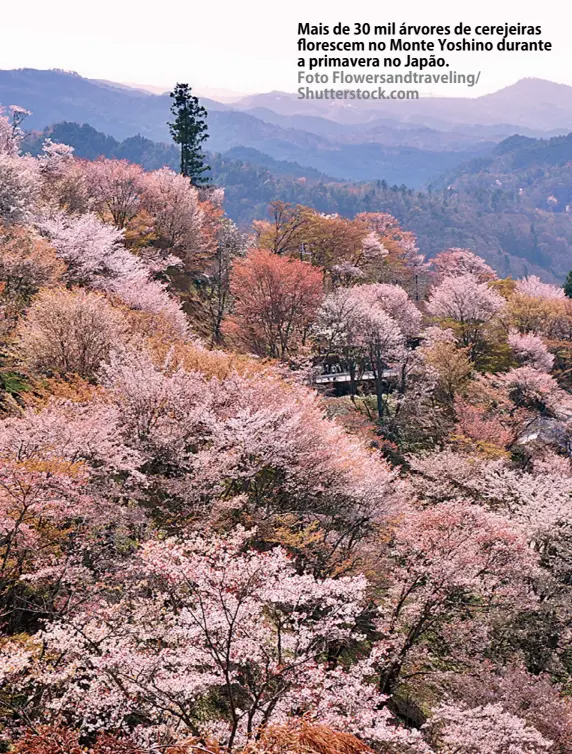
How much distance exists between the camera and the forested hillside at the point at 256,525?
9.14 meters

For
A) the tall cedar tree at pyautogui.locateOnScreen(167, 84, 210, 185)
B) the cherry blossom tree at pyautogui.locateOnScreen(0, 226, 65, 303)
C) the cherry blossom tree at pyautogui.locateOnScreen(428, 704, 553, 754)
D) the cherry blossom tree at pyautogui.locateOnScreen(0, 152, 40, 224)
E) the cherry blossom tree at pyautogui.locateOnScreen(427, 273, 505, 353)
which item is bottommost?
the cherry blossom tree at pyautogui.locateOnScreen(428, 704, 553, 754)

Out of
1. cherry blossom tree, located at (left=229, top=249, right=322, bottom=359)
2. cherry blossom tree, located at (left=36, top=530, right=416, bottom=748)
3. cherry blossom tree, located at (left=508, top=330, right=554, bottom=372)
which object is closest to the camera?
cherry blossom tree, located at (left=36, top=530, right=416, bottom=748)

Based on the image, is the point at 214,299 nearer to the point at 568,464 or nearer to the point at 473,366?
the point at 473,366

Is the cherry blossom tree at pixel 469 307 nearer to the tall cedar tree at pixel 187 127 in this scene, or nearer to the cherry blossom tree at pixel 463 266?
the cherry blossom tree at pixel 463 266

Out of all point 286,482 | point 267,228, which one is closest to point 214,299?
point 267,228

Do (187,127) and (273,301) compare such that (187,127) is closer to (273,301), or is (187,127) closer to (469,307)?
(273,301)

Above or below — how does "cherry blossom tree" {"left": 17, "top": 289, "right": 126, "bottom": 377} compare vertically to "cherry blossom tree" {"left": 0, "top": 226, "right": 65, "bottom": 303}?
below

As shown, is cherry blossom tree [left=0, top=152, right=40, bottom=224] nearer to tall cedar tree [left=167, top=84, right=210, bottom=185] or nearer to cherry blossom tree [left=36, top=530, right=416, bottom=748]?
cherry blossom tree [left=36, top=530, right=416, bottom=748]

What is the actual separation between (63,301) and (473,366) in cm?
2999

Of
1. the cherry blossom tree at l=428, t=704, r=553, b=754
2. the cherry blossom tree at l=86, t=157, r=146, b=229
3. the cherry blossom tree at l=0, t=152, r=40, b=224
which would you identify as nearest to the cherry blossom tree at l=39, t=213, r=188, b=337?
the cherry blossom tree at l=0, t=152, r=40, b=224

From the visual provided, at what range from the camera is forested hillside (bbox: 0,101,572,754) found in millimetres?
9141

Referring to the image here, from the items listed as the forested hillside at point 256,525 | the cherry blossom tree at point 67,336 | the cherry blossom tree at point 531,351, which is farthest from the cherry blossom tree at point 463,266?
the cherry blossom tree at point 67,336

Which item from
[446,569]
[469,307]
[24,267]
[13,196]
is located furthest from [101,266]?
[469,307]

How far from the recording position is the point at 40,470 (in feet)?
34.4
